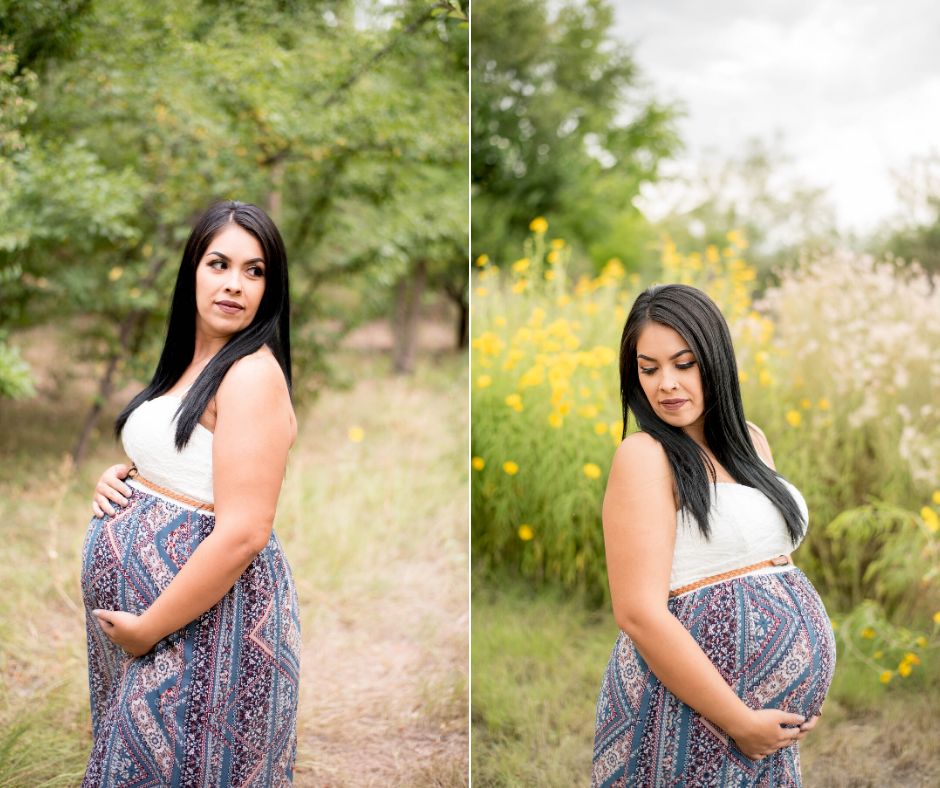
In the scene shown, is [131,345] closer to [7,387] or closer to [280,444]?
[7,387]

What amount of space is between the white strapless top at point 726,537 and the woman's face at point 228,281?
101cm

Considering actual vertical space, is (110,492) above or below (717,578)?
above

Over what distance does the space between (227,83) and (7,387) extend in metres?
2.38

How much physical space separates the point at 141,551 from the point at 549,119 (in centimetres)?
234

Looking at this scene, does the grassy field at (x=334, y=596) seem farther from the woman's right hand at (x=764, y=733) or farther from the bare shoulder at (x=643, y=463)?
the bare shoulder at (x=643, y=463)

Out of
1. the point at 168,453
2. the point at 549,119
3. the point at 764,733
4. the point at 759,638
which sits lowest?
the point at 764,733

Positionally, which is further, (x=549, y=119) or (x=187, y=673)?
(x=549, y=119)

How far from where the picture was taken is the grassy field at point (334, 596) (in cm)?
235

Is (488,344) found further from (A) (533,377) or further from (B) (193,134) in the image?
(B) (193,134)

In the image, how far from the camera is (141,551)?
1.37 m

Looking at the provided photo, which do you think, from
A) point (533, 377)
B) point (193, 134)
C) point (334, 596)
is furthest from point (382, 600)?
point (193, 134)

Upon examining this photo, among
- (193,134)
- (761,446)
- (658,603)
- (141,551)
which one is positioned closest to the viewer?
(658,603)

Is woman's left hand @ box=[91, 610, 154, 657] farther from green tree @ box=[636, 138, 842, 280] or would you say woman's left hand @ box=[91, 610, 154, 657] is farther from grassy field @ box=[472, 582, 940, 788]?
green tree @ box=[636, 138, 842, 280]

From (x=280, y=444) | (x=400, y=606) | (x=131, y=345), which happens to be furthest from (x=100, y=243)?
(x=280, y=444)
